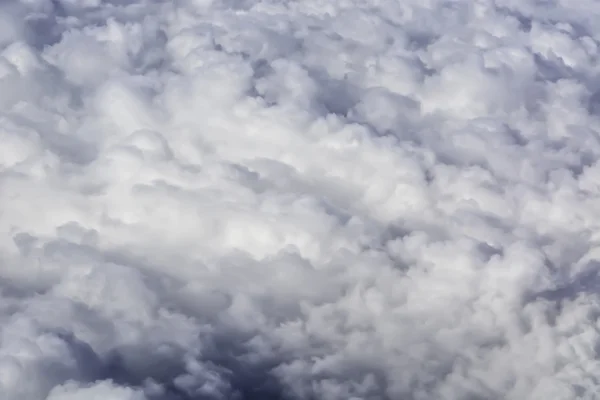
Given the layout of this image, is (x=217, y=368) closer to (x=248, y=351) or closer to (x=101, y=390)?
(x=248, y=351)

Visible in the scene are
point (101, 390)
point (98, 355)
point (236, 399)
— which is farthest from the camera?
point (236, 399)

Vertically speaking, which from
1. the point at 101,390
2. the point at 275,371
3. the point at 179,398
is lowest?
the point at 275,371

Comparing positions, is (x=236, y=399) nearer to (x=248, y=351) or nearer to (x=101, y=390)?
(x=248, y=351)

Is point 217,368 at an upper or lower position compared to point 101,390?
lower

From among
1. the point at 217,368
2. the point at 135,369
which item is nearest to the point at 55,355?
the point at 135,369

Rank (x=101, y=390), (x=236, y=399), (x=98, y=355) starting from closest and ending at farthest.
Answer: (x=101, y=390) → (x=98, y=355) → (x=236, y=399)

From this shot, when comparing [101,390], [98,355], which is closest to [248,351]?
[98,355]

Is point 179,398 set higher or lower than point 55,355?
lower

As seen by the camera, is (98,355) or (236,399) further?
(236,399)

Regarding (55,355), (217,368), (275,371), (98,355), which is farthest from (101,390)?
(275,371)
